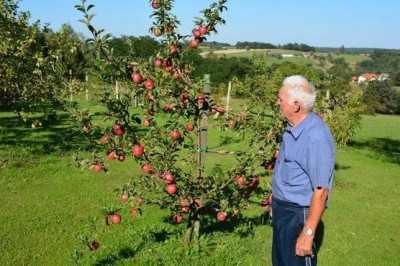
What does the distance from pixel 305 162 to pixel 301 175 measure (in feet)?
0.52

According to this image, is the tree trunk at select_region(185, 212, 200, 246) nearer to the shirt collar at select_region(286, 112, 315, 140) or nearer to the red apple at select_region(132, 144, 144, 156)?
the red apple at select_region(132, 144, 144, 156)

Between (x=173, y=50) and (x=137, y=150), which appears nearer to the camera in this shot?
(x=137, y=150)

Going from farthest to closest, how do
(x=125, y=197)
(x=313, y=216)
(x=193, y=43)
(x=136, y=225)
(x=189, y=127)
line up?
(x=136, y=225) → (x=189, y=127) → (x=193, y=43) → (x=125, y=197) → (x=313, y=216)

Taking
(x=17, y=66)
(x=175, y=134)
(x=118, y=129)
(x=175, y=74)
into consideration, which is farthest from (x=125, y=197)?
(x=17, y=66)

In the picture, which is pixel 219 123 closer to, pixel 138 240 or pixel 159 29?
pixel 159 29

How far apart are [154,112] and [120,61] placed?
0.89m

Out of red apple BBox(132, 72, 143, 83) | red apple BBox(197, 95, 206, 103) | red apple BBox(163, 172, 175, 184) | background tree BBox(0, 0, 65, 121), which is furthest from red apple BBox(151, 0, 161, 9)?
background tree BBox(0, 0, 65, 121)

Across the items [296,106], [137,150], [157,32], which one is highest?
[157,32]

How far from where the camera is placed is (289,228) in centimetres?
394

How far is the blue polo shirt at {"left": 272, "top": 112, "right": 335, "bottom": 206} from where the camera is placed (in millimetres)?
3551

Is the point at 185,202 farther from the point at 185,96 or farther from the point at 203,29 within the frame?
the point at 203,29

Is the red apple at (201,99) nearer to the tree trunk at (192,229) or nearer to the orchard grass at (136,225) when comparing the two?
the orchard grass at (136,225)

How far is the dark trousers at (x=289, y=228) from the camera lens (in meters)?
3.84

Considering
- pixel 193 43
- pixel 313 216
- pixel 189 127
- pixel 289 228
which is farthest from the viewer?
pixel 189 127
